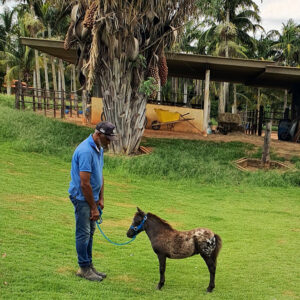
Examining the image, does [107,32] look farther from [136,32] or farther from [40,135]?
[40,135]

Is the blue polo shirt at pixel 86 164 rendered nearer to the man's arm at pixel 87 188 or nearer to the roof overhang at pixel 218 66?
the man's arm at pixel 87 188

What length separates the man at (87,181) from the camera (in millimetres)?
4727

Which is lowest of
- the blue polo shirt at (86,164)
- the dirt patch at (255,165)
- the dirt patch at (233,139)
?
the dirt patch at (255,165)

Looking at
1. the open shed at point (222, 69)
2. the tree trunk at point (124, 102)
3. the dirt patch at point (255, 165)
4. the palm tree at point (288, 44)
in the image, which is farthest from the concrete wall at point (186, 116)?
the palm tree at point (288, 44)

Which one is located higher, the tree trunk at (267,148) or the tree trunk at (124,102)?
the tree trunk at (124,102)

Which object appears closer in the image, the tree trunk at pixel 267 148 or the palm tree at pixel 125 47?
the palm tree at pixel 125 47

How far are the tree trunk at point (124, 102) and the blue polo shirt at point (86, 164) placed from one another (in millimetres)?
11342

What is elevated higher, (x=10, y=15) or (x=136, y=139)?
(x=10, y=15)

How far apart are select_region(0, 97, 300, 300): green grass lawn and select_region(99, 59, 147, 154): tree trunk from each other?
1.06 metres

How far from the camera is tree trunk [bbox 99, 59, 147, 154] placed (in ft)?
52.7

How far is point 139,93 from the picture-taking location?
16.6 metres

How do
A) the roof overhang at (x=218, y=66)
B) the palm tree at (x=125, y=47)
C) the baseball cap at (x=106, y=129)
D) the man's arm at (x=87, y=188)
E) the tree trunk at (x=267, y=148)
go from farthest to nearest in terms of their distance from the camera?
the roof overhang at (x=218, y=66)
the tree trunk at (x=267, y=148)
the palm tree at (x=125, y=47)
the baseball cap at (x=106, y=129)
the man's arm at (x=87, y=188)

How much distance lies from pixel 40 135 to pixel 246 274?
40.0 ft

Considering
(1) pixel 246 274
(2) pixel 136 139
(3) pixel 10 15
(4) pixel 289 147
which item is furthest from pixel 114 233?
(3) pixel 10 15
